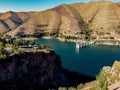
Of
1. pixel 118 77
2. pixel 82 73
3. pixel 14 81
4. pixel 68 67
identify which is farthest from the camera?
pixel 68 67

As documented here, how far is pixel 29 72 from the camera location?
261ft

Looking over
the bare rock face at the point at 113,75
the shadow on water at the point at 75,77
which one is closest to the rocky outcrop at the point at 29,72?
the shadow on water at the point at 75,77

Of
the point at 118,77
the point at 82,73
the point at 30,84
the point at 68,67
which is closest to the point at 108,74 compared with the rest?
the point at 118,77

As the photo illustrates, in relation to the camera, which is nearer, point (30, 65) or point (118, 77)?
point (118, 77)

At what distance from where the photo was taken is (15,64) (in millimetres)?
74500

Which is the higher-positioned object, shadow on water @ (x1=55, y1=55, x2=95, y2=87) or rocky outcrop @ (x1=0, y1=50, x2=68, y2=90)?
rocky outcrop @ (x1=0, y1=50, x2=68, y2=90)

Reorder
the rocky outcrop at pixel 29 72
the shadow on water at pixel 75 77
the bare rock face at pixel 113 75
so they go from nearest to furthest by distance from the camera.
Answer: the bare rock face at pixel 113 75, the rocky outcrop at pixel 29 72, the shadow on water at pixel 75 77

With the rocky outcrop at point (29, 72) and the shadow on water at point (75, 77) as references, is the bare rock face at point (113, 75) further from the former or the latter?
the shadow on water at point (75, 77)

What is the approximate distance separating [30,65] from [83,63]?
4019 centimetres

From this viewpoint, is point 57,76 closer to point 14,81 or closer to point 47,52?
point 47,52

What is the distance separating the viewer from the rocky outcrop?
71.5m

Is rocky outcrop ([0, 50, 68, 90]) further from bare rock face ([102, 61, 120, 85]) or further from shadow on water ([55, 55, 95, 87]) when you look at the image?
bare rock face ([102, 61, 120, 85])

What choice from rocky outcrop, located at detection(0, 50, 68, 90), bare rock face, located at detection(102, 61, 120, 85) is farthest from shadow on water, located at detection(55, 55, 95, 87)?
bare rock face, located at detection(102, 61, 120, 85)

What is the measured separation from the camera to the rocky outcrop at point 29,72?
71500mm
